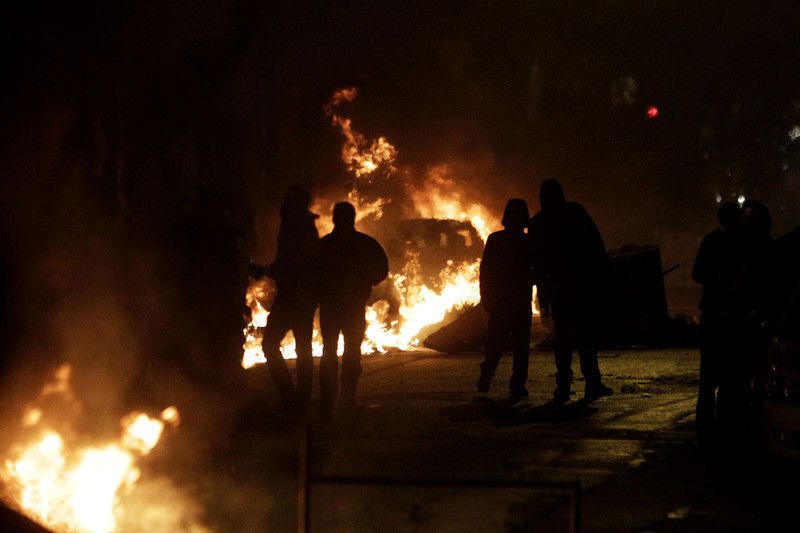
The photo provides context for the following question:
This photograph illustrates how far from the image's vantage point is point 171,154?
535 inches

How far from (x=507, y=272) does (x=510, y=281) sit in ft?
0.32

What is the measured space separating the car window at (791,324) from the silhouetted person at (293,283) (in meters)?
4.13

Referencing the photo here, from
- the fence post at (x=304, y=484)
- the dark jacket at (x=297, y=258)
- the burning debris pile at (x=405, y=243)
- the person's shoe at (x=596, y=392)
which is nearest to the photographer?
the fence post at (x=304, y=484)

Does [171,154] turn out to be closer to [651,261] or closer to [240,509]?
[651,261]

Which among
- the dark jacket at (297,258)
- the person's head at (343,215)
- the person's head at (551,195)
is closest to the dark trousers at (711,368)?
the person's head at (551,195)

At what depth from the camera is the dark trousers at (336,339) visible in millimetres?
9469

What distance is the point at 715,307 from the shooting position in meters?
7.88

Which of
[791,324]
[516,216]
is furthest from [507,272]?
[791,324]

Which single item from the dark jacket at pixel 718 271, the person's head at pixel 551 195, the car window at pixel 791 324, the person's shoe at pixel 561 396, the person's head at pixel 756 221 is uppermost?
the person's head at pixel 551 195

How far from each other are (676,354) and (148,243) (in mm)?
7636

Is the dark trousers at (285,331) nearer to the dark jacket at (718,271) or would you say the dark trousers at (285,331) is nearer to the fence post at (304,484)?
the dark jacket at (718,271)

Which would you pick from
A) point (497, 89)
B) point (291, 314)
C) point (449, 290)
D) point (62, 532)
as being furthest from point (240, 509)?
point (497, 89)

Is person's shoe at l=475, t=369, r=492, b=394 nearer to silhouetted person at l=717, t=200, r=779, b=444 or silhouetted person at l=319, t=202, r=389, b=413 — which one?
silhouetted person at l=319, t=202, r=389, b=413

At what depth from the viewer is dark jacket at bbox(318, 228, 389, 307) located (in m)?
9.39
